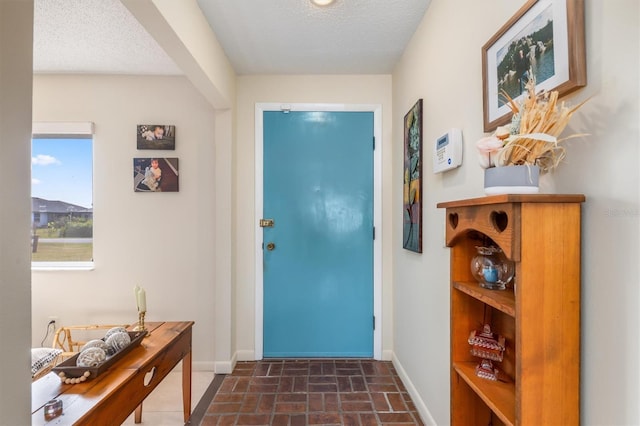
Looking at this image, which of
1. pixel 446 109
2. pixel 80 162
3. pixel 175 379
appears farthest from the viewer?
pixel 80 162

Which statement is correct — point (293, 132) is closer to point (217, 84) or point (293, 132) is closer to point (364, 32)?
point (217, 84)

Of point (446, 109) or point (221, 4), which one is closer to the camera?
point (446, 109)

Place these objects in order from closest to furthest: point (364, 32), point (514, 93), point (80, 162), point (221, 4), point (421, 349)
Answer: point (514, 93)
point (221, 4)
point (421, 349)
point (364, 32)
point (80, 162)

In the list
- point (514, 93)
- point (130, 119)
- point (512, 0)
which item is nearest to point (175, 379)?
point (130, 119)

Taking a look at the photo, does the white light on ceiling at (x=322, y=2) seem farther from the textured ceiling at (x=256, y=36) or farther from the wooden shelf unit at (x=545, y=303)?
the wooden shelf unit at (x=545, y=303)

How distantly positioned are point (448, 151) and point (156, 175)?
2311 mm

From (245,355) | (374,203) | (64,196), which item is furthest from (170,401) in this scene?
(374,203)

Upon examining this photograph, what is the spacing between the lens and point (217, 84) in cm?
234

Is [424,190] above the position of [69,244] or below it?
above

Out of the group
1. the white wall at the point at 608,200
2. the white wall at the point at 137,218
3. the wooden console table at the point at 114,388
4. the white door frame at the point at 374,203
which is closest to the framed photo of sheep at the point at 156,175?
the white wall at the point at 137,218

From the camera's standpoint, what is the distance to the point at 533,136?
814 millimetres

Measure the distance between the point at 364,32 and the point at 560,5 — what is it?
5.08 feet

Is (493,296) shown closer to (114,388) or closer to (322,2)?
(114,388)

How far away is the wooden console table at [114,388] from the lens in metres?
1.14
